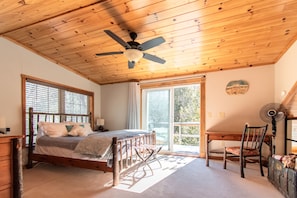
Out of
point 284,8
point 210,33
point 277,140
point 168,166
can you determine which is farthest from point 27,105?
point 277,140

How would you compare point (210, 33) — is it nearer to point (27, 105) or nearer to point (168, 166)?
point (168, 166)

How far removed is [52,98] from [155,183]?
3.27 meters

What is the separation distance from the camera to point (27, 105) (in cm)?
405

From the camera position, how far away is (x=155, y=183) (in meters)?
2.94

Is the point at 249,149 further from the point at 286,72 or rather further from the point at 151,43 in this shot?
the point at 151,43

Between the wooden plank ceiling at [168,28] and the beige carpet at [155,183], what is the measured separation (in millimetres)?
2319

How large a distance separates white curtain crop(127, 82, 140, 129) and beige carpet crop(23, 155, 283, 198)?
1.66 meters

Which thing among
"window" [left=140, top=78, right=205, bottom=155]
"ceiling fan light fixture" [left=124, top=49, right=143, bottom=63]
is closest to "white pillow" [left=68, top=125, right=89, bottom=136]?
"window" [left=140, top=78, right=205, bottom=155]

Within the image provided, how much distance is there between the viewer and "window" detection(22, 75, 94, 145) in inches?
159

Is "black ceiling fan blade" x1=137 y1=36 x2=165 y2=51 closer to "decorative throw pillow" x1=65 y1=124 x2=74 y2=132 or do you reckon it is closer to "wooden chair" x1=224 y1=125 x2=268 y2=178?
"wooden chair" x1=224 y1=125 x2=268 y2=178

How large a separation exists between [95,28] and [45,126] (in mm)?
2248

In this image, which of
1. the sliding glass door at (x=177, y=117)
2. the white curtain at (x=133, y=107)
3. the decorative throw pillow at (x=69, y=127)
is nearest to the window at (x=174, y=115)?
the sliding glass door at (x=177, y=117)

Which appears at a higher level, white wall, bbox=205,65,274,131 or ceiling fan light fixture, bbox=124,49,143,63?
ceiling fan light fixture, bbox=124,49,143,63

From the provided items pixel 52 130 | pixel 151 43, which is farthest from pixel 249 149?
pixel 52 130
